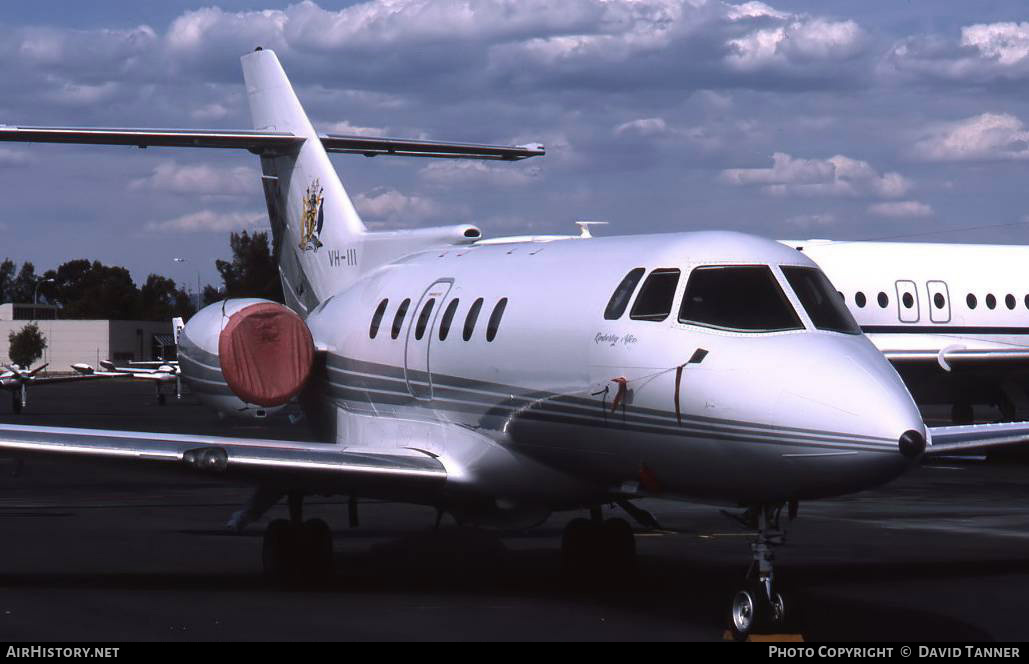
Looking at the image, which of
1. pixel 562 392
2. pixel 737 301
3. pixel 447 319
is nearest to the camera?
pixel 737 301

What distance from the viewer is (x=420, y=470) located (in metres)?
11.3

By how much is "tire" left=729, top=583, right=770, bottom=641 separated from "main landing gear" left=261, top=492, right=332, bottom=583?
4.31m

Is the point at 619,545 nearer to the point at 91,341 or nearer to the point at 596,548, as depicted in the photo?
the point at 596,548

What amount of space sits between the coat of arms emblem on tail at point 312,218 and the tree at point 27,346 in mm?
122704

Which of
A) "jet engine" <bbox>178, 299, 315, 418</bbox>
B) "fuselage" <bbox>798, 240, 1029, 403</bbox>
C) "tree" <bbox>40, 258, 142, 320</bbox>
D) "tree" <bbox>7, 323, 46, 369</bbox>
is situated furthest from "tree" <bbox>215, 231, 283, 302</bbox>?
"jet engine" <bbox>178, 299, 315, 418</bbox>

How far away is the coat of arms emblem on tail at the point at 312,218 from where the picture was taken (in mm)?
16734

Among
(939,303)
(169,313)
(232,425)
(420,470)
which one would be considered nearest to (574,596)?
(420,470)

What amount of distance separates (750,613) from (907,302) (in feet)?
75.3

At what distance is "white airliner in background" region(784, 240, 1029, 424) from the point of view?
30016 mm

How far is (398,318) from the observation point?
13188 mm

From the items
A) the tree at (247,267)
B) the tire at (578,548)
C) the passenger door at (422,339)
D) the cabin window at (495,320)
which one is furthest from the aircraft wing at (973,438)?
the tree at (247,267)

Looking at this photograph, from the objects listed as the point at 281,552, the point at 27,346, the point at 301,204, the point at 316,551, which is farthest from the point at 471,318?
the point at 27,346

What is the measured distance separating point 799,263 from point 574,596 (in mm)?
3007

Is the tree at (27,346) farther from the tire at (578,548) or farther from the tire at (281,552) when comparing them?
the tire at (578,548)
